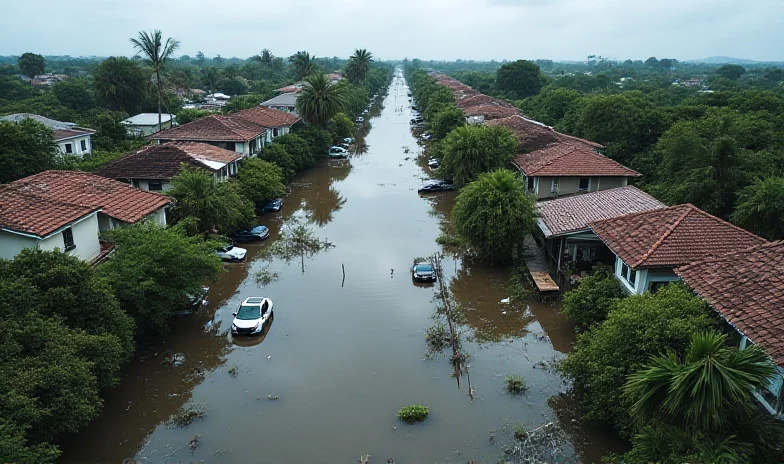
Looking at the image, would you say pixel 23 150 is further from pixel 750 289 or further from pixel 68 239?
pixel 750 289

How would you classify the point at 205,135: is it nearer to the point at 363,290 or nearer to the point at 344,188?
the point at 344,188

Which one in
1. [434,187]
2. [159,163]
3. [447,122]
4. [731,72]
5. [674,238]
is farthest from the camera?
[731,72]

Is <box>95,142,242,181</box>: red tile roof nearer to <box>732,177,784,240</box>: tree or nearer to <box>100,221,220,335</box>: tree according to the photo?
<box>100,221,220,335</box>: tree

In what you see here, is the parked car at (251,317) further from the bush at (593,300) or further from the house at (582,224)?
the house at (582,224)

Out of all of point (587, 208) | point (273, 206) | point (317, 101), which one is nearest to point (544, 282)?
point (587, 208)

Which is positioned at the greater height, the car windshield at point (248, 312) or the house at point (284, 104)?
the house at point (284, 104)

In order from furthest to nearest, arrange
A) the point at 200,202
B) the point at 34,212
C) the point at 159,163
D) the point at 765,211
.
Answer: the point at 159,163
the point at 200,202
the point at 765,211
the point at 34,212

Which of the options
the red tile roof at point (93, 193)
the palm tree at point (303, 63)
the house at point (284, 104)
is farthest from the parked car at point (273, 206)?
the palm tree at point (303, 63)
